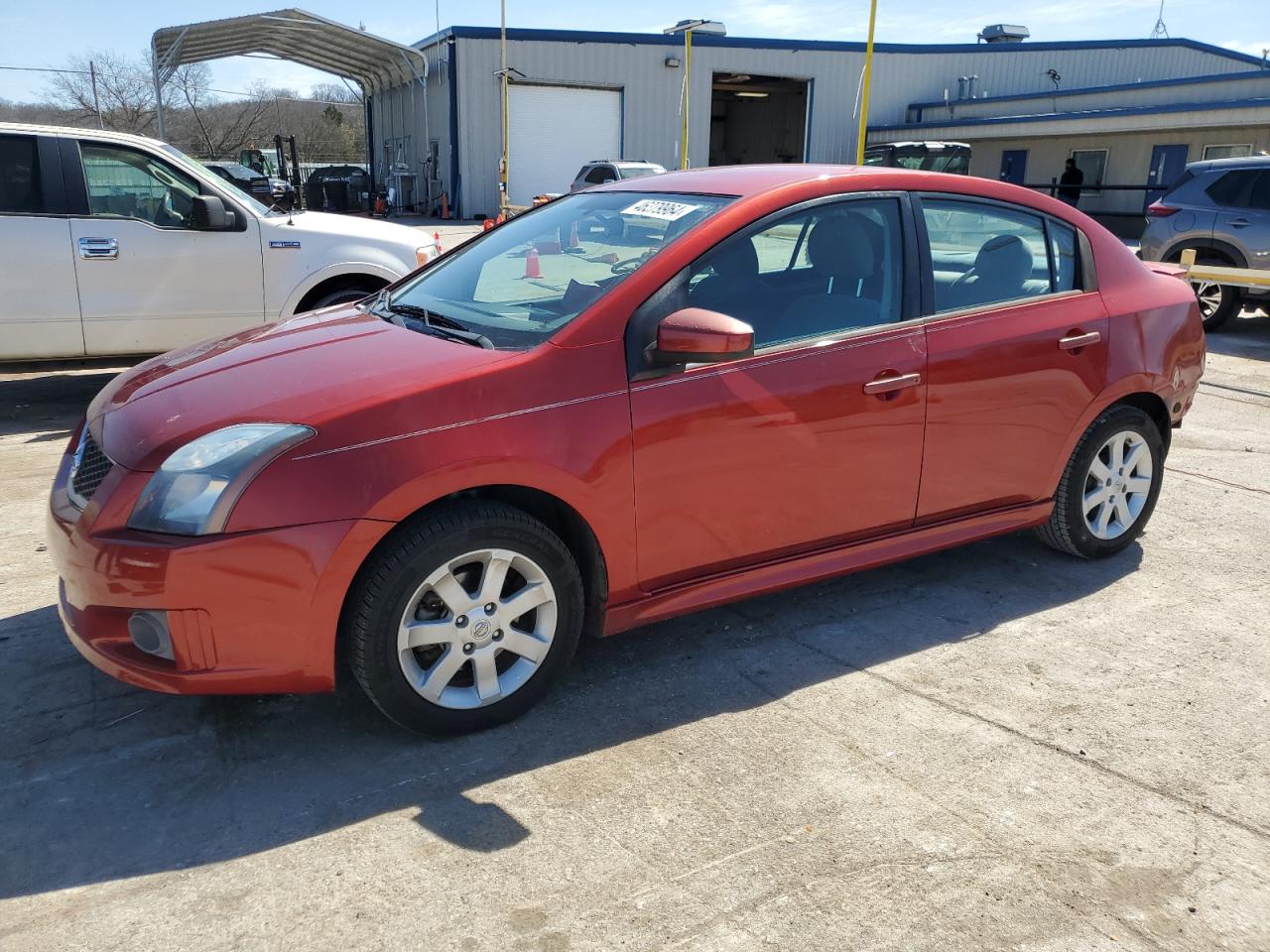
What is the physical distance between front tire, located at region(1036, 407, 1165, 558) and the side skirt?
15 cm

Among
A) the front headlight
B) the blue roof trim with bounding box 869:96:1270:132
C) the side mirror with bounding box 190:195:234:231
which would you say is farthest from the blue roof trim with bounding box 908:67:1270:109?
the front headlight

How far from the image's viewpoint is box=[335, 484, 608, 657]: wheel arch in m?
2.96

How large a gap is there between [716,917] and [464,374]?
160cm

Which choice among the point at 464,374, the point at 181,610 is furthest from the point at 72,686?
the point at 464,374

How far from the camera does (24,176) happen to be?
6594 mm

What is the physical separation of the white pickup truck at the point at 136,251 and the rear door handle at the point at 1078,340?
15.9 ft

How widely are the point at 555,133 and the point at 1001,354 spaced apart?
31269mm

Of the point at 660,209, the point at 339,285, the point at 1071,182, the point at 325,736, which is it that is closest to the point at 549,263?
the point at 660,209

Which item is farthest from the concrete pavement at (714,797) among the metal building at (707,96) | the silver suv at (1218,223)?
the metal building at (707,96)

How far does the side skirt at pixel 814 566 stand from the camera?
3338mm

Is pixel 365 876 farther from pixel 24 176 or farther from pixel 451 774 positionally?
pixel 24 176

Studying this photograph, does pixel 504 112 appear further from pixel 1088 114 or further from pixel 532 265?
pixel 532 265

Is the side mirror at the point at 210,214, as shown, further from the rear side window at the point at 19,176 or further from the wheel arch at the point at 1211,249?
the wheel arch at the point at 1211,249

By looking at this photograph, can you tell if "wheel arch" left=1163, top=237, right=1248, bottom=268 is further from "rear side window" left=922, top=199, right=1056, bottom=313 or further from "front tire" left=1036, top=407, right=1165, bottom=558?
"rear side window" left=922, top=199, right=1056, bottom=313
